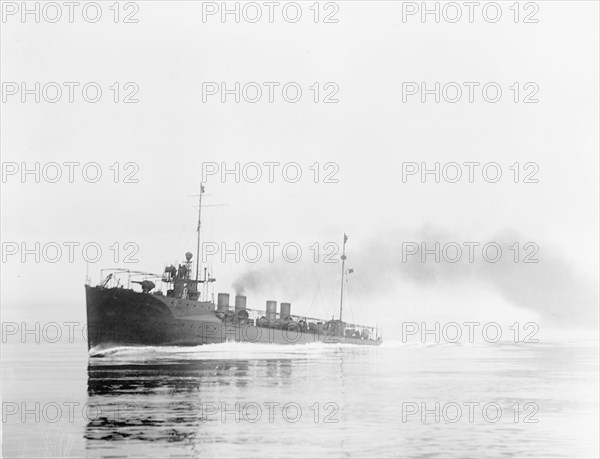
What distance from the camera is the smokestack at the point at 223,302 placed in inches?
2402

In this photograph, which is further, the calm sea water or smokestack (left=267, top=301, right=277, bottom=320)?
smokestack (left=267, top=301, right=277, bottom=320)

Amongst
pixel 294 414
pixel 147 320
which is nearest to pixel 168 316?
pixel 147 320

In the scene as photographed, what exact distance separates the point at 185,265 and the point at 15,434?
3876cm

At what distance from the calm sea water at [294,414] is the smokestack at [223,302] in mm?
23224

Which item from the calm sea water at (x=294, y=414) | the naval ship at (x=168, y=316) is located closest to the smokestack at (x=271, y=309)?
the naval ship at (x=168, y=316)

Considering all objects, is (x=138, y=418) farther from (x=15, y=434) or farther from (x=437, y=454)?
(x=437, y=454)

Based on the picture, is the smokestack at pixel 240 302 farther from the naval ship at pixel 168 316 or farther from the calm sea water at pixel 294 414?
the calm sea water at pixel 294 414

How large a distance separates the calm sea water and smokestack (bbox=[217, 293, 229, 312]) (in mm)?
23224

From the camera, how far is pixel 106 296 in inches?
2087

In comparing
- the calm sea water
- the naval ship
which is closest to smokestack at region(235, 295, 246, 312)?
the naval ship

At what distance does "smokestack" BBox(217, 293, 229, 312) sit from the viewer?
61.0 m

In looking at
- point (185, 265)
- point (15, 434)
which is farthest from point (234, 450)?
point (185, 265)

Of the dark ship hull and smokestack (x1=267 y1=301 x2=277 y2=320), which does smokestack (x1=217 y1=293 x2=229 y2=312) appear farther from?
smokestack (x1=267 y1=301 x2=277 y2=320)

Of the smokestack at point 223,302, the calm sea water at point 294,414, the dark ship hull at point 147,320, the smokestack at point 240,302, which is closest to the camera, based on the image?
the calm sea water at point 294,414
